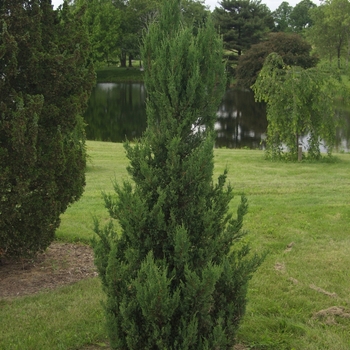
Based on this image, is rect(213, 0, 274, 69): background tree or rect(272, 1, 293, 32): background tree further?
rect(272, 1, 293, 32): background tree

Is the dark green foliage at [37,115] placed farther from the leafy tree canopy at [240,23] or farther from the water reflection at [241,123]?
the leafy tree canopy at [240,23]

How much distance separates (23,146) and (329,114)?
14889 millimetres

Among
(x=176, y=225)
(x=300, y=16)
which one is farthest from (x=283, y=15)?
(x=176, y=225)

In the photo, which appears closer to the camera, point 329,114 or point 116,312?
point 116,312

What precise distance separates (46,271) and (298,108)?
14.0 metres

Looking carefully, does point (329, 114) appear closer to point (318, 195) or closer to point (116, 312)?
point (318, 195)

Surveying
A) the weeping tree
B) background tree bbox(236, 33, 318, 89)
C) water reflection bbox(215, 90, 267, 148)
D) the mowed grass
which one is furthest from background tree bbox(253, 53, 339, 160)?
background tree bbox(236, 33, 318, 89)

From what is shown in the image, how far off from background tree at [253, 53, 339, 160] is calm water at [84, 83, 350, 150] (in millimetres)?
2118

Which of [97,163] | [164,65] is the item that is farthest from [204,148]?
[97,163]

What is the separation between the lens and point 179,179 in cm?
337

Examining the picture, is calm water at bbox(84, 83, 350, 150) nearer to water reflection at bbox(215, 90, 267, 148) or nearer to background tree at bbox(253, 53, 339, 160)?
water reflection at bbox(215, 90, 267, 148)

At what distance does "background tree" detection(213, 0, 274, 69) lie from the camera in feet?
205

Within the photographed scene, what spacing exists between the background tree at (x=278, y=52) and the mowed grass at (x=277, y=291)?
41.0 meters

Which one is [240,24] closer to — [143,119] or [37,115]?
[143,119]
